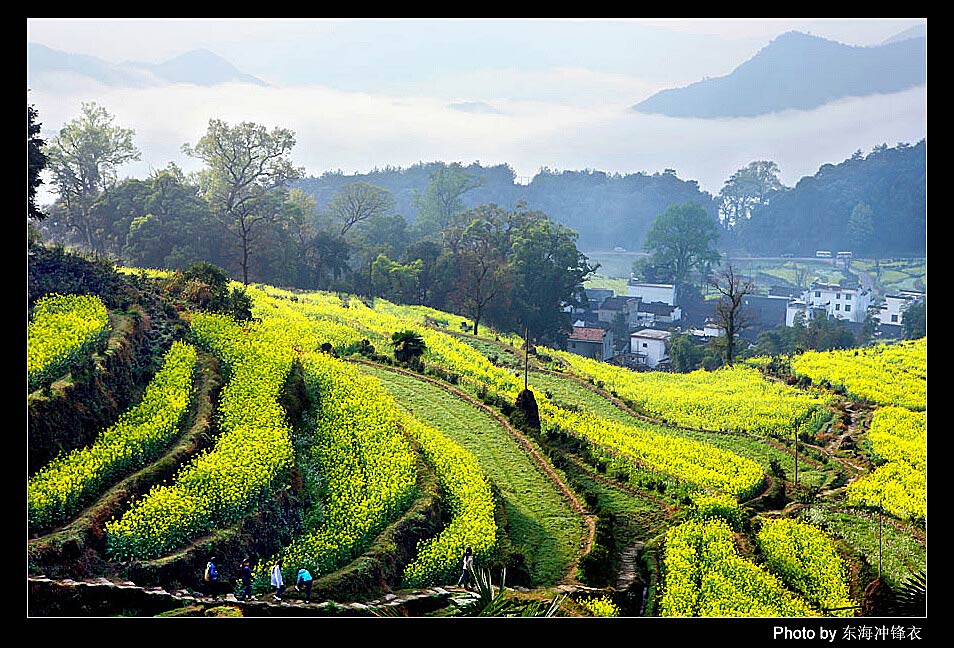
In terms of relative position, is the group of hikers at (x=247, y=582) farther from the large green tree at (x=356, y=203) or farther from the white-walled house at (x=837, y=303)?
the white-walled house at (x=837, y=303)

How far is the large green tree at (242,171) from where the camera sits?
76.4 feet

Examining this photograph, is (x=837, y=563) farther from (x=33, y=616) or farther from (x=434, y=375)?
(x=33, y=616)

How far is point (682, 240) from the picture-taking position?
1955 inches

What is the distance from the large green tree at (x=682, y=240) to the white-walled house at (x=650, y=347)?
55.2 feet

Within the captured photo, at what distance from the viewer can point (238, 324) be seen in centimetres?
1238

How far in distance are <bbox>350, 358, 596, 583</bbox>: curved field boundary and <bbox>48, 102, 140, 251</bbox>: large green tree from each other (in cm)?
1085

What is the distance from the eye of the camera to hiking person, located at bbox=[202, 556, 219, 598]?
6.55m

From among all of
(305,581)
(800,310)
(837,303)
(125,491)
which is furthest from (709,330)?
(125,491)

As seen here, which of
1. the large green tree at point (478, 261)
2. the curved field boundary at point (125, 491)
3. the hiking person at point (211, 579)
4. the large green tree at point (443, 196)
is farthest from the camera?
the large green tree at point (443, 196)

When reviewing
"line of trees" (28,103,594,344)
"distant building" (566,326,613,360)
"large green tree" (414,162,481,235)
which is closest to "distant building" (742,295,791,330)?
"distant building" (566,326,613,360)

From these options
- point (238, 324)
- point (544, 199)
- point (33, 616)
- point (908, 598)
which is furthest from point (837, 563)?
point (544, 199)

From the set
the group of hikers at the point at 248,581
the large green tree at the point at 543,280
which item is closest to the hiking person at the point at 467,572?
the group of hikers at the point at 248,581

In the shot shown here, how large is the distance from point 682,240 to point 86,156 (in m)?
38.0

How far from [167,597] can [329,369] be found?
18.2 feet
